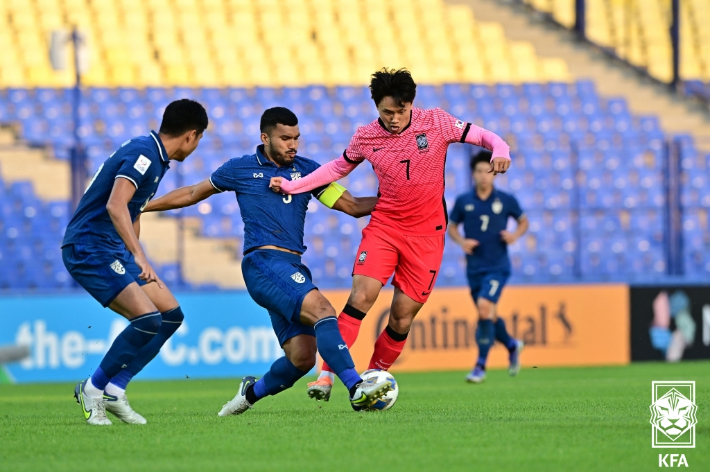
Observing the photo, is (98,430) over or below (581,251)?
below

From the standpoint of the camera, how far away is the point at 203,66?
19.1m

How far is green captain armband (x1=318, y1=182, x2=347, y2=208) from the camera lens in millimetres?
7363

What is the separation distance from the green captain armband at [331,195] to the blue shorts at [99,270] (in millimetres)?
1364

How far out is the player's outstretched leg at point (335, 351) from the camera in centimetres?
646

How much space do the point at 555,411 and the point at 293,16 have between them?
14.3 meters

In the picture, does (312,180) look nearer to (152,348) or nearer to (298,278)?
(298,278)

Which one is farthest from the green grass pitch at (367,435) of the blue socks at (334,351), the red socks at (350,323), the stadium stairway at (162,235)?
the stadium stairway at (162,235)

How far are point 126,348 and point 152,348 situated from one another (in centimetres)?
47

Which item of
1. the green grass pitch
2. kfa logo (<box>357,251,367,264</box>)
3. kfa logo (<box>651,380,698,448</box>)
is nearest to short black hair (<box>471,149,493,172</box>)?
the green grass pitch

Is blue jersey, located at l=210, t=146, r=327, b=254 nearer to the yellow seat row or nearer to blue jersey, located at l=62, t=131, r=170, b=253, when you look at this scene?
blue jersey, located at l=62, t=131, r=170, b=253

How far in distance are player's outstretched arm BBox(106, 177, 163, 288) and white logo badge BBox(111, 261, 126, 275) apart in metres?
0.40

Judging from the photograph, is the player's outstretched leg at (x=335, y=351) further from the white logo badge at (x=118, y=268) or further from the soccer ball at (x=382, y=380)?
the white logo badge at (x=118, y=268)

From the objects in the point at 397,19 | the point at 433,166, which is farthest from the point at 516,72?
the point at 433,166

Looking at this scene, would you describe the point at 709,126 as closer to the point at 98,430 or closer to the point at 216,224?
the point at 216,224
